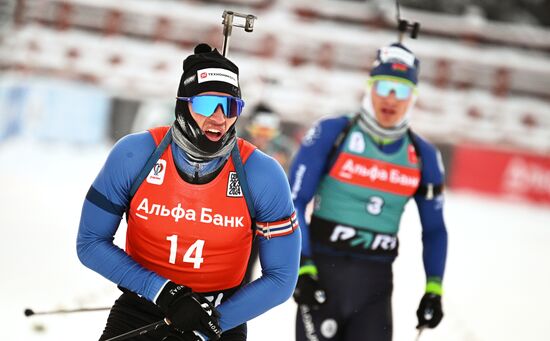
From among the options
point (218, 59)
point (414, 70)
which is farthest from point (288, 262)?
point (414, 70)

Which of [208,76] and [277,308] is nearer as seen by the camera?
[208,76]

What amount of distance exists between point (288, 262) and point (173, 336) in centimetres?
55

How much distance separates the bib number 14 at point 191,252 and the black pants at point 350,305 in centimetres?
118

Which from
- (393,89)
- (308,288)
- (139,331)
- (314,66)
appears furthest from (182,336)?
(314,66)

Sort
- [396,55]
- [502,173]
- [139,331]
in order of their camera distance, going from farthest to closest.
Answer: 1. [502,173]
2. [396,55]
3. [139,331]

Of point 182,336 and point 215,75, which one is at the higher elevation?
point 215,75

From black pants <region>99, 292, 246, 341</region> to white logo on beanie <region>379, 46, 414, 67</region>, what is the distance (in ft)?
6.90

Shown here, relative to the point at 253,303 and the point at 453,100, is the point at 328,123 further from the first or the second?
the point at 453,100

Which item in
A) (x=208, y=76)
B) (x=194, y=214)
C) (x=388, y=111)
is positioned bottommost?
(x=194, y=214)

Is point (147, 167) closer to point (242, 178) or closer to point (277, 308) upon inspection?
point (242, 178)

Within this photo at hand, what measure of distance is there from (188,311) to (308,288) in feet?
4.50

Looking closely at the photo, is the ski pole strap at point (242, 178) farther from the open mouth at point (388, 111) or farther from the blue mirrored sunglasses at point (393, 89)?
the blue mirrored sunglasses at point (393, 89)

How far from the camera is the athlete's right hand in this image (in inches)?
193

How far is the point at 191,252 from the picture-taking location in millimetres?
3924
